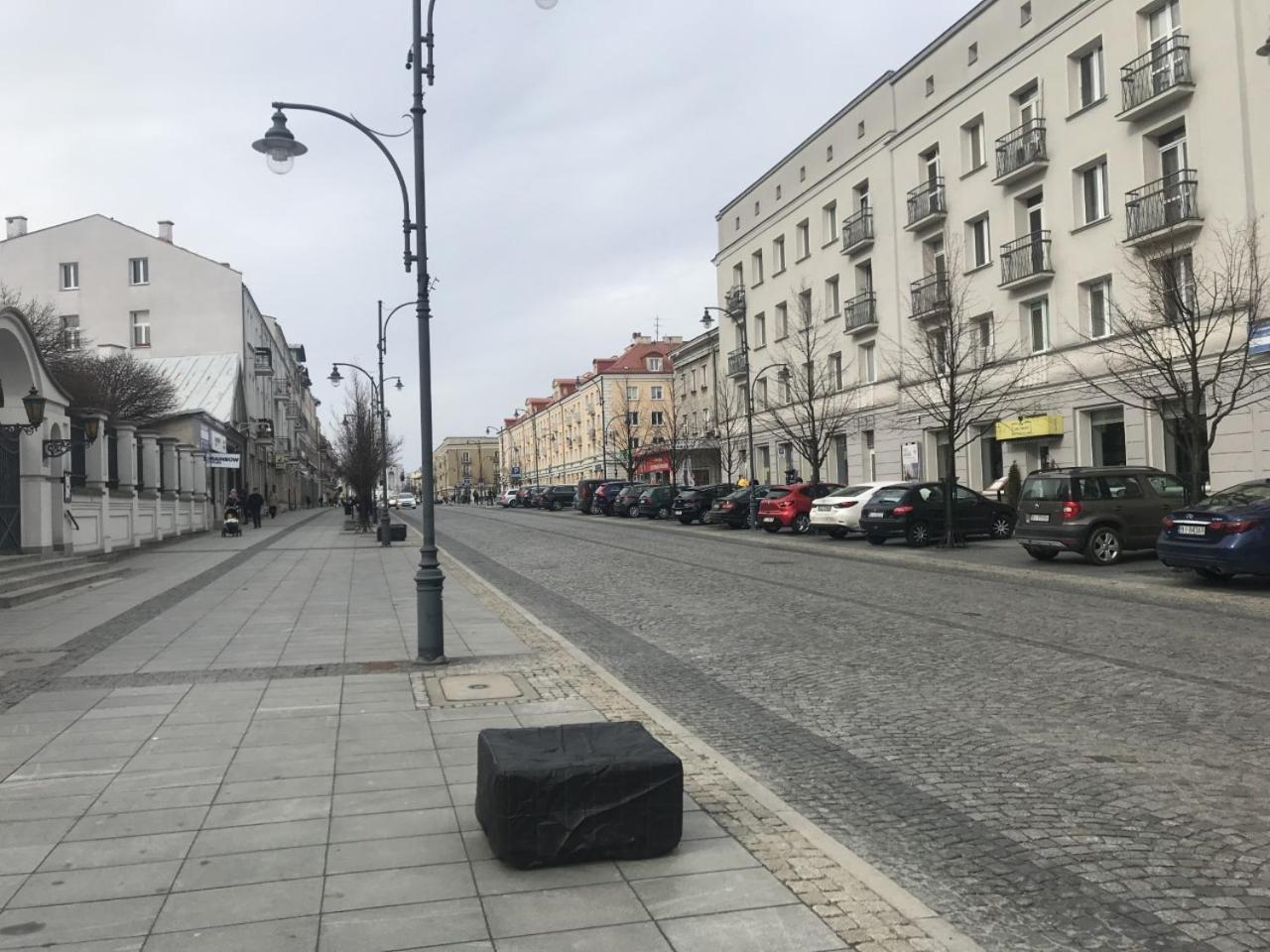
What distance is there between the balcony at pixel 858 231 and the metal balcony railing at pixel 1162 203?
43.5 feet

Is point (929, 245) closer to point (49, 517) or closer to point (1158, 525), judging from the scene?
point (1158, 525)

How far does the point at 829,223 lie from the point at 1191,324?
26.0 metres

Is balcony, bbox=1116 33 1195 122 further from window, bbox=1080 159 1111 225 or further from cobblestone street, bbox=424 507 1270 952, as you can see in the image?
cobblestone street, bbox=424 507 1270 952

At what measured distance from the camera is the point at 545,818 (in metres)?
3.93

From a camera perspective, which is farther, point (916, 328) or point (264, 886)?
point (916, 328)

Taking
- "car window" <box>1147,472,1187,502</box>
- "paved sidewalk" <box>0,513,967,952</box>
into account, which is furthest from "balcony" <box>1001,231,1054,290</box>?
"paved sidewalk" <box>0,513,967,952</box>

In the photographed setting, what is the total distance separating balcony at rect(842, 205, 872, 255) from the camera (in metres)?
38.0

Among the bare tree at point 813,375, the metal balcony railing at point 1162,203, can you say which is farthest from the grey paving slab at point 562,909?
the bare tree at point 813,375

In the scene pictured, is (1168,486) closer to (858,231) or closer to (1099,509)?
(1099,509)

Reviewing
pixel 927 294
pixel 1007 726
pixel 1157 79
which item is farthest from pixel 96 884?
pixel 927 294

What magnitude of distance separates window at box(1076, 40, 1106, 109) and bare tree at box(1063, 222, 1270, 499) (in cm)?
487

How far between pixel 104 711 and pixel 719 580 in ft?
34.9

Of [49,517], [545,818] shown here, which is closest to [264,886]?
[545,818]

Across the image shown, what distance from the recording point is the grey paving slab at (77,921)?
3379 millimetres
